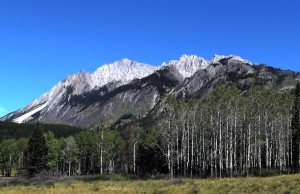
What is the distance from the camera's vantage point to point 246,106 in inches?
2972

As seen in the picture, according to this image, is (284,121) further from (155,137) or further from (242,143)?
(155,137)

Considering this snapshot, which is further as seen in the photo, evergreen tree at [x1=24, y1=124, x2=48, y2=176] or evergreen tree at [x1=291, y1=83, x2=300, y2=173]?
evergreen tree at [x1=24, y1=124, x2=48, y2=176]

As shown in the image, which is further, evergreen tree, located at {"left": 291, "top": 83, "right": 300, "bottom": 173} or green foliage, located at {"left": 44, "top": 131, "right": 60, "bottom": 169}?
green foliage, located at {"left": 44, "top": 131, "right": 60, "bottom": 169}

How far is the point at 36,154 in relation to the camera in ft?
297

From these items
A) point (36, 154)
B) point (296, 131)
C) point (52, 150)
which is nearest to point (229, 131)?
point (296, 131)

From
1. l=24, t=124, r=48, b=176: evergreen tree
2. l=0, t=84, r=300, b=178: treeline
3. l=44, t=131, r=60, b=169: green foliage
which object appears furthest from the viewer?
l=44, t=131, r=60, b=169: green foliage

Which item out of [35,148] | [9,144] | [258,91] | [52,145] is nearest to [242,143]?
[258,91]

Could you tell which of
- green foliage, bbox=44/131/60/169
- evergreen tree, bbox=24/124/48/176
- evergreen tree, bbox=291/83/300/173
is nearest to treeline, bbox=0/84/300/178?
evergreen tree, bbox=291/83/300/173

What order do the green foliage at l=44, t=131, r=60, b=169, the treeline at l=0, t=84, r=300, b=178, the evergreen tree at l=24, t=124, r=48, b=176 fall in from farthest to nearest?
the green foliage at l=44, t=131, r=60, b=169 → the evergreen tree at l=24, t=124, r=48, b=176 → the treeline at l=0, t=84, r=300, b=178

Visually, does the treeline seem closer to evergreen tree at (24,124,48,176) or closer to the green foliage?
evergreen tree at (24,124,48,176)

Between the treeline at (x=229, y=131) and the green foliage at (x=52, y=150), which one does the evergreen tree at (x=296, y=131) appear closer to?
the treeline at (x=229, y=131)

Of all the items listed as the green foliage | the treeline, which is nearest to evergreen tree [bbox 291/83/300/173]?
the treeline

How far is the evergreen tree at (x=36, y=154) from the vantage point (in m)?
90.2

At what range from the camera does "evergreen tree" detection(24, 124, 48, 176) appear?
3553 inches
